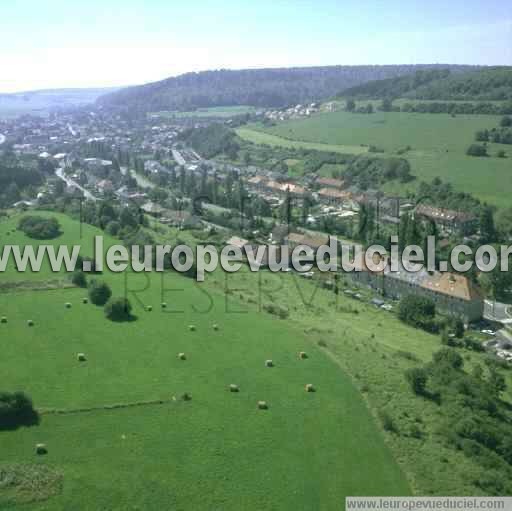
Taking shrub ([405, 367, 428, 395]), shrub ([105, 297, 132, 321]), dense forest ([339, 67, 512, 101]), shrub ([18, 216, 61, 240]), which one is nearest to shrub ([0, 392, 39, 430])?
shrub ([105, 297, 132, 321])

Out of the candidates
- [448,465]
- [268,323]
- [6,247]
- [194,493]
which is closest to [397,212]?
[268,323]

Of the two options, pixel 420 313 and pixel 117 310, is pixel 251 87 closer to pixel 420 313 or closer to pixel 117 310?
pixel 420 313

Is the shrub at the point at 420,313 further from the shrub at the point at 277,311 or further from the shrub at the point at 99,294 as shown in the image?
the shrub at the point at 99,294

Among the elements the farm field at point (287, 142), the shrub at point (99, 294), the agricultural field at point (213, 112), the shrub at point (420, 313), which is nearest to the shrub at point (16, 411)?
the shrub at point (99, 294)

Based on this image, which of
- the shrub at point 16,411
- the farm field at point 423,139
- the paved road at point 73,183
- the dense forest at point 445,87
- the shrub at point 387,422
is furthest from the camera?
the dense forest at point 445,87

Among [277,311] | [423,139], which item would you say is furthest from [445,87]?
[277,311]

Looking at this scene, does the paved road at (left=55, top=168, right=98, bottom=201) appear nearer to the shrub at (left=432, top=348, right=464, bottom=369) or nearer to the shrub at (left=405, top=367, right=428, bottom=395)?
the shrub at (left=432, top=348, right=464, bottom=369)
